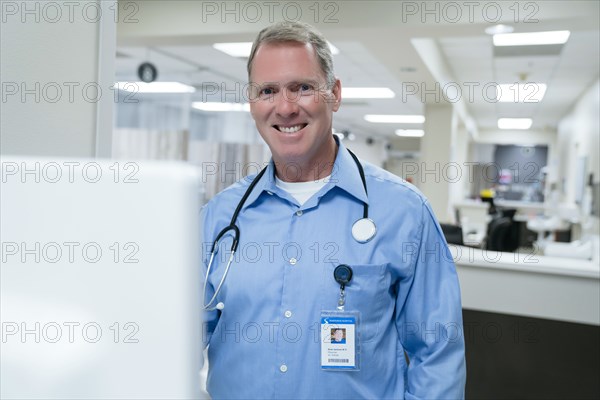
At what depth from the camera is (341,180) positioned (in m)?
1.16

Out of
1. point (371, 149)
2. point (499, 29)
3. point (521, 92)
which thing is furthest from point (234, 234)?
point (371, 149)

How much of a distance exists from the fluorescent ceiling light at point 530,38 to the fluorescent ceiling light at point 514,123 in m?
6.57

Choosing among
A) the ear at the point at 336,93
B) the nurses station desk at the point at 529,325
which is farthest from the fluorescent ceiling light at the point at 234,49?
the ear at the point at 336,93

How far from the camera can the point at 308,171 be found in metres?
1.21

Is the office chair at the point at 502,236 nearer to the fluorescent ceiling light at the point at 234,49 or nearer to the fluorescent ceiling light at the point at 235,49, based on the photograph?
the fluorescent ceiling light at the point at 235,49

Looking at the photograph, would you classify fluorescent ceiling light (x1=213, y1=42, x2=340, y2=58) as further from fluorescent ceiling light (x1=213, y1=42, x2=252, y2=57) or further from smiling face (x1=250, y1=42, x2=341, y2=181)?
smiling face (x1=250, y1=42, x2=341, y2=181)

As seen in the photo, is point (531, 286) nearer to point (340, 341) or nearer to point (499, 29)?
point (340, 341)

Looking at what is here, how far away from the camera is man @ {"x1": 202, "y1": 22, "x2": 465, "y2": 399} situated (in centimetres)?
109

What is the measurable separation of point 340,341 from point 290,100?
0.50 metres

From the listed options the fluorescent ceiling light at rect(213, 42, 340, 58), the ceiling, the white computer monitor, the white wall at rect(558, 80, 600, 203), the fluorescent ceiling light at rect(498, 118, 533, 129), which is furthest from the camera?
the fluorescent ceiling light at rect(498, 118, 533, 129)

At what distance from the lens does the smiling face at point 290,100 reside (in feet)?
3.70

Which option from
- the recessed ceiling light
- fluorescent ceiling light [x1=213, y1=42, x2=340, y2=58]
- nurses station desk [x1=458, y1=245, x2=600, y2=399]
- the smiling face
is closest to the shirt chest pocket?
the smiling face

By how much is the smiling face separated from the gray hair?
1cm

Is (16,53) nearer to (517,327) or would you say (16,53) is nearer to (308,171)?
(308,171)
